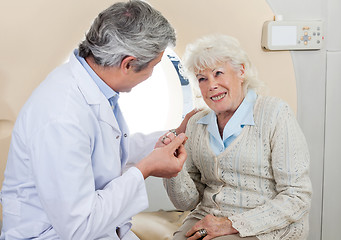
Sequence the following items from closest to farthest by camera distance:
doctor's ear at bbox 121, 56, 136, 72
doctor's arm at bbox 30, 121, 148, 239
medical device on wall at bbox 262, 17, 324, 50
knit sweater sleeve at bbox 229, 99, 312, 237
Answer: doctor's arm at bbox 30, 121, 148, 239 → doctor's ear at bbox 121, 56, 136, 72 → knit sweater sleeve at bbox 229, 99, 312, 237 → medical device on wall at bbox 262, 17, 324, 50

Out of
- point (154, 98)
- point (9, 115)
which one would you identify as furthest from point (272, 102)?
point (9, 115)

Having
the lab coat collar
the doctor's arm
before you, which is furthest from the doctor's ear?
the doctor's arm

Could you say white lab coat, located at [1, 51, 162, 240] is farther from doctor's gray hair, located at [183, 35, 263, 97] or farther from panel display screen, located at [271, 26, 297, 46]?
panel display screen, located at [271, 26, 297, 46]

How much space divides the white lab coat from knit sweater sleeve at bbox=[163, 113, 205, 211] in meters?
0.43

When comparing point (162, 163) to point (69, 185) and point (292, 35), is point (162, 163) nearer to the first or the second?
point (69, 185)

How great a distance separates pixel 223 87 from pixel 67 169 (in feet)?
2.62

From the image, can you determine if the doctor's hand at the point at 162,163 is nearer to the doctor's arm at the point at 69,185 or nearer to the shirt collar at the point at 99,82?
the doctor's arm at the point at 69,185

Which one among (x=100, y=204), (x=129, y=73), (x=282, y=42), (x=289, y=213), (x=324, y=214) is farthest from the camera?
(x=324, y=214)

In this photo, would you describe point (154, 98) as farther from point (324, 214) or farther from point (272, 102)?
point (324, 214)

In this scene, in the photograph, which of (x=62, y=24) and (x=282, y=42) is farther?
(x=282, y=42)

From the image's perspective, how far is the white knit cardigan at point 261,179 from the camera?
1768 mm

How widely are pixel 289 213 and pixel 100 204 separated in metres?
0.77

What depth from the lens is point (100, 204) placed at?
1.39 meters

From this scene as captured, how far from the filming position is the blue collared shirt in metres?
1.86
